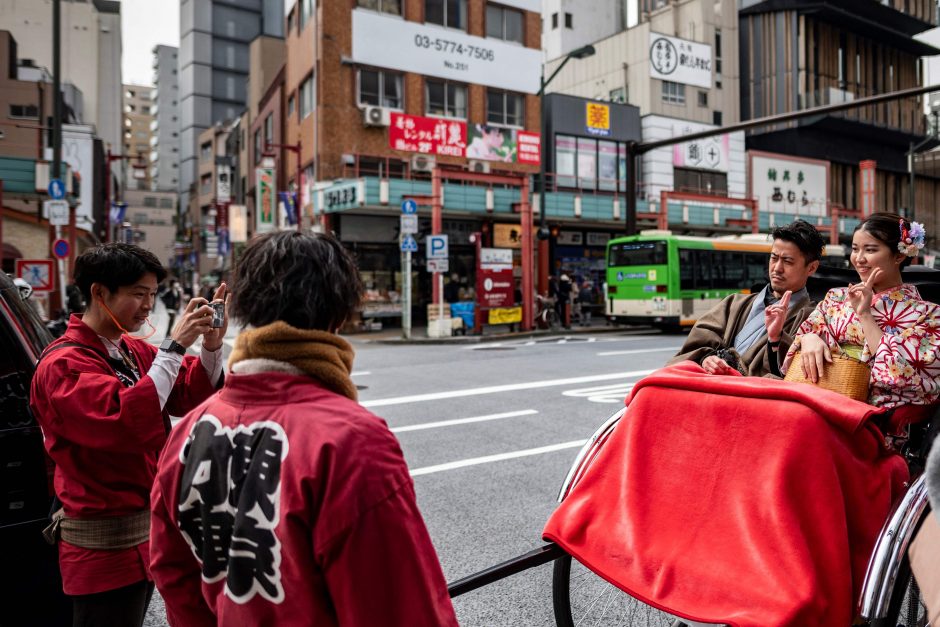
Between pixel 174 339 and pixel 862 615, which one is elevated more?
pixel 174 339

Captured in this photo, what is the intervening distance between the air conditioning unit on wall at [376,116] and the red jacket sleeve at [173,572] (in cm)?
2624

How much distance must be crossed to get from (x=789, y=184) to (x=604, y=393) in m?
36.4

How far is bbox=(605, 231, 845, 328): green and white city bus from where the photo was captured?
22031 mm

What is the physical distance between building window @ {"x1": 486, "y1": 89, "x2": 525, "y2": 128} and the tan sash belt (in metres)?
29.1

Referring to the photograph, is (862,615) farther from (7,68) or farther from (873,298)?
(7,68)

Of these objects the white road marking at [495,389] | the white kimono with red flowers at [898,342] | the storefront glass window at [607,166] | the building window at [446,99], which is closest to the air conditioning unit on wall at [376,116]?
the building window at [446,99]

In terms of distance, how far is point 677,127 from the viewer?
37.6m

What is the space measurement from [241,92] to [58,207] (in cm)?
7972

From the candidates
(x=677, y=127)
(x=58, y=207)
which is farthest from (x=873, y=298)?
(x=677, y=127)

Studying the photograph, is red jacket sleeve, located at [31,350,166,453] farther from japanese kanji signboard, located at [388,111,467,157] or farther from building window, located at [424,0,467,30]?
building window, located at [424,0,467,30]

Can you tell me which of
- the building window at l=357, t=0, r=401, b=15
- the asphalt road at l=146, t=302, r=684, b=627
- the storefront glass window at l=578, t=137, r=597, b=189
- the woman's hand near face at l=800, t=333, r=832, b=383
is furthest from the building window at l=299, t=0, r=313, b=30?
the woman's hand near face at l=800, t=333, r=832, b=383

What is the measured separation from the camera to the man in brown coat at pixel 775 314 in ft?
11.9

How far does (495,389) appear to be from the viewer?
1061 centimetres

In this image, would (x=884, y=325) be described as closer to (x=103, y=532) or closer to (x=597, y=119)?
(x=103, y=532)
